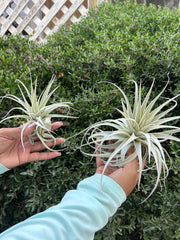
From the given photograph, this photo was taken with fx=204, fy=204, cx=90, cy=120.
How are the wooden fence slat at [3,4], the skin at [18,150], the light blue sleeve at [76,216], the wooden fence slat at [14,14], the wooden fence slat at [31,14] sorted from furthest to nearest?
the wooden fence slat at [3,4] < the wooden fence slat at [14,14] < the wooden fence slat at [31,14] < the skin at [18,150] < the light blue sleeve at [76,216]

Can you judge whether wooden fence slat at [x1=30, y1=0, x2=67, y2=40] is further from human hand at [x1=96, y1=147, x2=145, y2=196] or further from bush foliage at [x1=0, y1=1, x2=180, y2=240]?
human hand at [x1=96, y1=147, x2=145, y2=196]

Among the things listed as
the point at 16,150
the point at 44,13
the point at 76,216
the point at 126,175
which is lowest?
the point at 16,150

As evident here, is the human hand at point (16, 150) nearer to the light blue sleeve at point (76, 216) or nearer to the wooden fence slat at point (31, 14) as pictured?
the light blue sleeve at point (76, 216)

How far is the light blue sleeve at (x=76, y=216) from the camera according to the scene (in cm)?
79

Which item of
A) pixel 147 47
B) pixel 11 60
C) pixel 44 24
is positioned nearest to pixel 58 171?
pixel 11 60

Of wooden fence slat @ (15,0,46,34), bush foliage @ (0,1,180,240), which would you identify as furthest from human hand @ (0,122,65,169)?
wooden fence slat @ (15,0,46,34)

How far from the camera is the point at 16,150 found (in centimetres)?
151

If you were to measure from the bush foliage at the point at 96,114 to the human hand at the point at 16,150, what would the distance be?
0.13 metres

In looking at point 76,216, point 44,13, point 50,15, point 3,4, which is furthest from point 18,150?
point 3,4

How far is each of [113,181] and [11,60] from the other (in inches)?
62.7

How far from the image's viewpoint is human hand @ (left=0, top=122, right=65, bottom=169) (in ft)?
4.65

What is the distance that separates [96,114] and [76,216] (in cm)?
90

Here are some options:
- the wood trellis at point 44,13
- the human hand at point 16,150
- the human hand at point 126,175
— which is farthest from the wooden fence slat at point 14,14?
the human hand at point 126,175

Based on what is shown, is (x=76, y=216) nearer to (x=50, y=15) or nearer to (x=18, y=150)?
(x=18, y=150)
